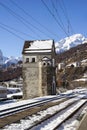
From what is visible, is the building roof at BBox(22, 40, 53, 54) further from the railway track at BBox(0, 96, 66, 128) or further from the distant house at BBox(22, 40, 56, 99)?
the railway track at BBox(0, 96, 66, 128)

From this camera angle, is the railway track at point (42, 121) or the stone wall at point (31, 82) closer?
the railway track at point (42, 121)

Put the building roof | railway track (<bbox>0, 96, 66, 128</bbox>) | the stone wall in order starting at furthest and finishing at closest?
1. the building roof
2. the stone wall
3. railway track (<bbox>0, 96, 66, 128</bbox>)

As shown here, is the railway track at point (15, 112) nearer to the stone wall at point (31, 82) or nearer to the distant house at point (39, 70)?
the distant house at point (39, 70)

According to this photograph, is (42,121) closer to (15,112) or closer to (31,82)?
(15,112)

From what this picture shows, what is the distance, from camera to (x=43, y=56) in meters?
72.4

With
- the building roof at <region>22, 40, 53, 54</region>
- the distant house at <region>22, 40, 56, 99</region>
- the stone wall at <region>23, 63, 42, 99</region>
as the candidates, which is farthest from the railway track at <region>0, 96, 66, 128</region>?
the building roof at <region>22, 40, 53, 54</region>

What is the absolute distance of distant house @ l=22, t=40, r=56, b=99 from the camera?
213 ft

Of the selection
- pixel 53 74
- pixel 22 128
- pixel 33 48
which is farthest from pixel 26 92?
pixel 22 128

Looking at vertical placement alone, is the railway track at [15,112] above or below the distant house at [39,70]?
below

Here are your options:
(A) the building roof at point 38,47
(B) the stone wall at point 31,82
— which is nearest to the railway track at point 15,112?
(B) the stone wall at point 31,82

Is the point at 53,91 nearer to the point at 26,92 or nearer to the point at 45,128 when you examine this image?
the point at 26,92

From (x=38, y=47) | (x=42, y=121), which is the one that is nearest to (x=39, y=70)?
(x=38, y=47)

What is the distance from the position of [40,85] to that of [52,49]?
11188 millimetres

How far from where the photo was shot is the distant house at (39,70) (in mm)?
64875
